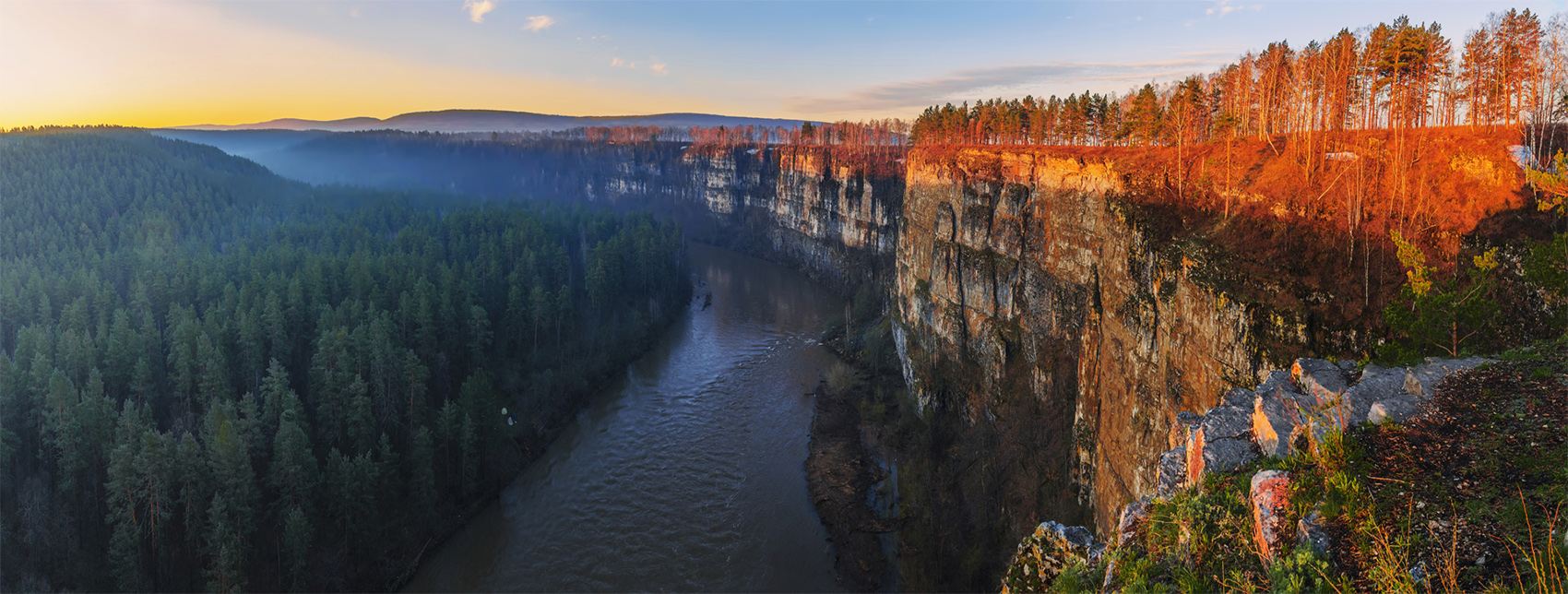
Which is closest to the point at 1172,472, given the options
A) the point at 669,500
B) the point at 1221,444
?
the point at 1221,444

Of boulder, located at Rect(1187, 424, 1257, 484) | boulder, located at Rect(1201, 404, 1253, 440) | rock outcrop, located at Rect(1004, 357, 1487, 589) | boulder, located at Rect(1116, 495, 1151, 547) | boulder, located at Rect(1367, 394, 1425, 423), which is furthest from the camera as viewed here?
boulder, located at Rect(1201, 404, 1253, 440)

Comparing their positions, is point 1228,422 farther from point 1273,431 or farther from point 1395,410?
point 1395,410

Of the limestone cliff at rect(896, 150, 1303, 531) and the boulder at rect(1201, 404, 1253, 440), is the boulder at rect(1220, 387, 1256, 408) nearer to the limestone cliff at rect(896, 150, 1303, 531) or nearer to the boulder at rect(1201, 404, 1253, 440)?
the boulder at rect(1201, 404, 1253, 440)

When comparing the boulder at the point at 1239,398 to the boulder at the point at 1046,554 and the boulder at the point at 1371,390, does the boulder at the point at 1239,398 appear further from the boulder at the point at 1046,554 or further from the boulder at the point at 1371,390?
the boulder at the point at 1046,554

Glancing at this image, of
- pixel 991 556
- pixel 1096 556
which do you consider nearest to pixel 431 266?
pixel 991 556

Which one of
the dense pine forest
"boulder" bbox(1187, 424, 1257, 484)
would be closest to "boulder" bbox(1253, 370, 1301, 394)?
"boulder" bbox(1187, 424, 1257, 484)

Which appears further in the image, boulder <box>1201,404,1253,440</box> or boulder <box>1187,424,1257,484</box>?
boulder <box>1201,404,1253,440</box>
